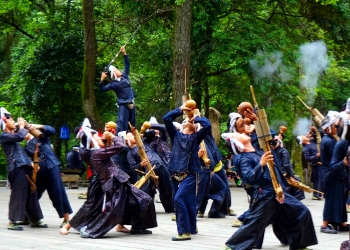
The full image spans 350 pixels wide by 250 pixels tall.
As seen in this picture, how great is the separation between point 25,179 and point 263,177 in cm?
482

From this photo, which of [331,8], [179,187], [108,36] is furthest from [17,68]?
[179,187]

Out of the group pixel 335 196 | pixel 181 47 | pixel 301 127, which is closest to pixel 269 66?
pixel 181 47

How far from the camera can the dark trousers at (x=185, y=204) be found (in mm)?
11188

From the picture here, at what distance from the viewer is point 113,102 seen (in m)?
27.2

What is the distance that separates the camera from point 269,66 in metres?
23.1

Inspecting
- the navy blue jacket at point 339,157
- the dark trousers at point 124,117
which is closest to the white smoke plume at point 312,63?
the dark trousers at point 124,117

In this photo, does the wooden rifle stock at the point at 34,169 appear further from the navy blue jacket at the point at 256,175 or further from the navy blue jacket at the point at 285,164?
the navy blue jacket at the point at 285,164

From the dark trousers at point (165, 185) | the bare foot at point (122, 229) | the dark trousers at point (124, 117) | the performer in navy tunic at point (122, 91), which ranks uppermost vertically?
the performer in navy tunic at point (122, 91)

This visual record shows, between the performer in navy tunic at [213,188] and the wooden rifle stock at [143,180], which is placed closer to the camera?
the performer in navy tunic at [213,188]

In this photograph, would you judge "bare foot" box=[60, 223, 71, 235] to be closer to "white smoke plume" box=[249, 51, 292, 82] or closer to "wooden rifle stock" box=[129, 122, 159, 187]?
"wooden rifle stock" box=[129, 122, 159, 187]

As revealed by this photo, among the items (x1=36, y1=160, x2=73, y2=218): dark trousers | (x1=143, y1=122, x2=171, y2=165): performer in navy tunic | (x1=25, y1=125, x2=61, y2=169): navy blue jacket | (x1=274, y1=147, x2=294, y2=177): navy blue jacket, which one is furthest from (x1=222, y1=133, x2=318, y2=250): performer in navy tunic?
(x1=143, y1=122, x2=171, y2=165): performer in navy tunic

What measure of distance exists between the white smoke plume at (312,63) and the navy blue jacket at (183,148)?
14220 millimetres

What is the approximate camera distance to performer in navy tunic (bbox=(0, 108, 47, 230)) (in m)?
12.4

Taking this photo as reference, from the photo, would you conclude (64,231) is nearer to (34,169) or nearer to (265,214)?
(34,169)
